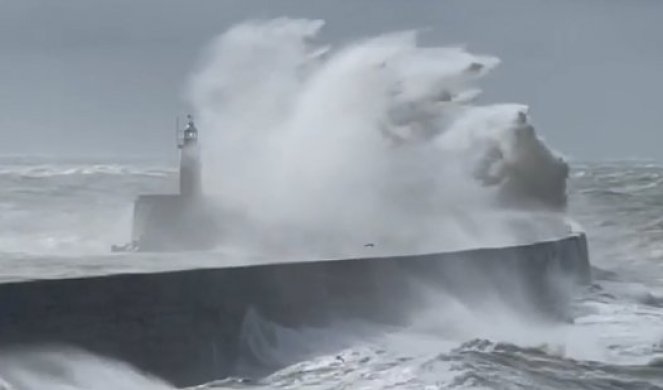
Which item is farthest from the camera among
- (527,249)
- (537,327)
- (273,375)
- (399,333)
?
(527,249)

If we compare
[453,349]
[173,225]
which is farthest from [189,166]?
[453,349]

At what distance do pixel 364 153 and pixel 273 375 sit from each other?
1303 cm

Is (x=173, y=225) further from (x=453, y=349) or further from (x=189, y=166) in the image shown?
(x=453, y=349)

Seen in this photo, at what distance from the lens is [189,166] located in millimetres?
22375

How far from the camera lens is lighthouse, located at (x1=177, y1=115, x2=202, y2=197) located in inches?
877

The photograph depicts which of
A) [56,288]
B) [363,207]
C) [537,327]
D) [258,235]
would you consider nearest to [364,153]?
[363,207]

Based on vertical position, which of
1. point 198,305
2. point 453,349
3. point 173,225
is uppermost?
point 173,225

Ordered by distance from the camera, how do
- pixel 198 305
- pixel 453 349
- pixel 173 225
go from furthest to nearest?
pixel 173 225 < pixel 453 349 < pixel 198 305

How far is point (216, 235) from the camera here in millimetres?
22109

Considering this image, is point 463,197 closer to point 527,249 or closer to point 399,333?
point 527,249

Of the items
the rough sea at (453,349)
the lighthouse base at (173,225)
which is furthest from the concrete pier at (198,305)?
the lighthouse base at (173,225)

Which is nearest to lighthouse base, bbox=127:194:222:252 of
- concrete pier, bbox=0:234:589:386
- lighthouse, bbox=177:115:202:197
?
lighthouse, bbox=177:115:202:197

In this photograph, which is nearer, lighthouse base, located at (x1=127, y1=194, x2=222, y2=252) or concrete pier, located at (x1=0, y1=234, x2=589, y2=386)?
concrete pier, located at (x1=0, y1=234, x2=589, y2=386)

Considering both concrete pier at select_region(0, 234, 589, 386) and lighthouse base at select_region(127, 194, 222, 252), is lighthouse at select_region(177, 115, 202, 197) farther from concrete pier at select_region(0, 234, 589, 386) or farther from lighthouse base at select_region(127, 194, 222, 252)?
concrete pier at select_region(0, 234, 589, 386)
